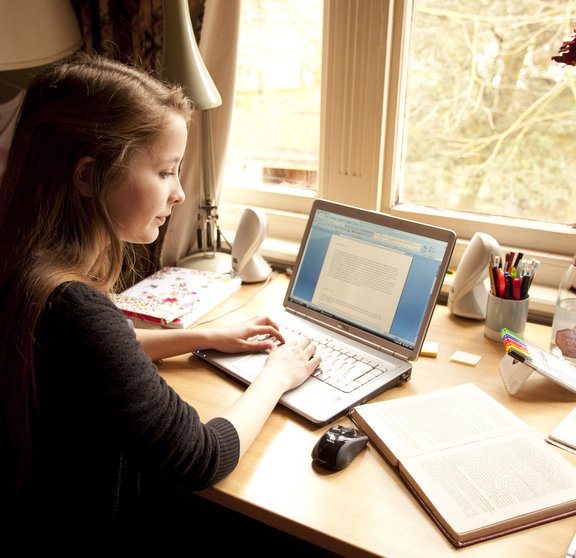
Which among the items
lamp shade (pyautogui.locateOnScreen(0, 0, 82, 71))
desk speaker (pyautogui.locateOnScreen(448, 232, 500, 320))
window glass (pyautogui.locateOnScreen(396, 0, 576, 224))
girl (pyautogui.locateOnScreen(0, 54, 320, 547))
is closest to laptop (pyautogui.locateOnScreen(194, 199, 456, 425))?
girl (pyautogui.locateOnScreen(0, 54, 320, 547))

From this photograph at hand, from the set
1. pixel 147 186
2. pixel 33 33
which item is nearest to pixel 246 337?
pixel 147 186

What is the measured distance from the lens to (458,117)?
1.48 metres

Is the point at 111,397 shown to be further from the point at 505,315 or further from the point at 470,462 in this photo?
the point at 505,315

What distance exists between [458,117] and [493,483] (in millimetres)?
957

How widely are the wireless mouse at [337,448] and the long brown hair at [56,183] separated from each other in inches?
15.9

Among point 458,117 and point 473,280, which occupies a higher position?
point 458,117

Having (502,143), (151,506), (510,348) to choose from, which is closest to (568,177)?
(502,143)

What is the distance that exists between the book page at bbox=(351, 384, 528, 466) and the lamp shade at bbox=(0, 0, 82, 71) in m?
1.23

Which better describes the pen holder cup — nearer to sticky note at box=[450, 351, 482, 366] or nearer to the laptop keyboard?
sticky note at box=[450, 351, 482, 366]

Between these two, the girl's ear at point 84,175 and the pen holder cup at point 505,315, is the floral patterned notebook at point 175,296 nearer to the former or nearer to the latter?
the girl's ear at point 84,175

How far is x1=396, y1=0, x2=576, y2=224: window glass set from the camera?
135 centimetres

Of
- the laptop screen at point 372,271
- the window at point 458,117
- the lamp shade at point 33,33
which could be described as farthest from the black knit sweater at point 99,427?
the lamp shade at point 33,33

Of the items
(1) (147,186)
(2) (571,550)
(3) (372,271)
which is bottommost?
(2) (571,550)

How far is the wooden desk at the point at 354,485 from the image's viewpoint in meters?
0.74
